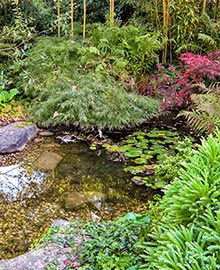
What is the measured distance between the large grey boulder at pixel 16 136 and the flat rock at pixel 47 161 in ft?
0.93

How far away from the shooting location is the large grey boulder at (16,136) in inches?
117

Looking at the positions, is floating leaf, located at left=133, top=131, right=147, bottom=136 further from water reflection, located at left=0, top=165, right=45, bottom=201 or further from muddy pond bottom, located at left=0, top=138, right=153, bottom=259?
water reflection, located at left=0, top=165, right=45, bottom=201

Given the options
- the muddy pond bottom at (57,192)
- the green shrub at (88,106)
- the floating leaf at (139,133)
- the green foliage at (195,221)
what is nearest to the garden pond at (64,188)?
the muddy pond bottom at (57,192)

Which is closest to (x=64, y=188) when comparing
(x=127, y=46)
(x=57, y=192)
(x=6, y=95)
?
(x=57, y=192)

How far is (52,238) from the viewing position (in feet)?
5.38

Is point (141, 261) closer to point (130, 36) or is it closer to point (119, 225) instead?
point (119, 225)

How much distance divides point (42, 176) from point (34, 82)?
174 cm

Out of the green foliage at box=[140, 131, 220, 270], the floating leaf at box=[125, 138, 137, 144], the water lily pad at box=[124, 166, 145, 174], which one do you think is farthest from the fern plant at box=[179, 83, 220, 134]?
the green foliage at box=[140, 131, 220, 270]

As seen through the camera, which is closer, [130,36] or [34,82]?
[34,82]

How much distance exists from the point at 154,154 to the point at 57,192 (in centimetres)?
103

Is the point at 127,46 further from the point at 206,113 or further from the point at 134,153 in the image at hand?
the point at 134,153

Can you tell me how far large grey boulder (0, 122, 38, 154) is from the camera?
9.79 feet

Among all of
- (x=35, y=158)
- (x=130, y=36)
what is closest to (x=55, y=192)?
(x=35, y=158)

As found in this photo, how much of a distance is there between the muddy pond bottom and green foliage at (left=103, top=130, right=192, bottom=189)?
13cm
